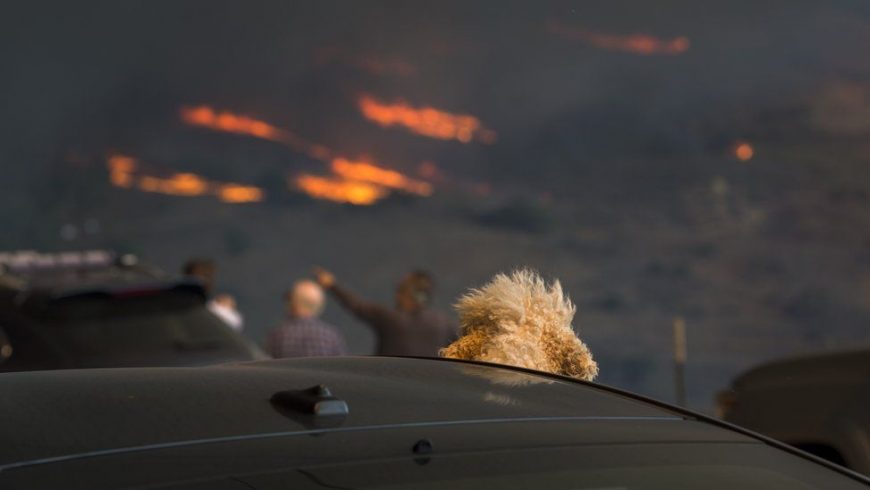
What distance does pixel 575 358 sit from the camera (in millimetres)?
3059

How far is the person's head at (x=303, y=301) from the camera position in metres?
9.69

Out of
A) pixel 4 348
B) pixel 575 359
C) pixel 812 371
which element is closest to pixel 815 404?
pixel 812 371

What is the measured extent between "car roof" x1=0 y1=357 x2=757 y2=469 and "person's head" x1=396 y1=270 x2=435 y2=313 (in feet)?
22.6

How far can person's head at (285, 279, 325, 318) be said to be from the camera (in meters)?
9.69

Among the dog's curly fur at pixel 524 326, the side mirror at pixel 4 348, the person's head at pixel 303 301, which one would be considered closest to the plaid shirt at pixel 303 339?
the person's head at pixel 303 301

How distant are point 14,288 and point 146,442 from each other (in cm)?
584

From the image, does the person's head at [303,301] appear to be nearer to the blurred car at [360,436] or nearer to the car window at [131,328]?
the car window at [131,328]

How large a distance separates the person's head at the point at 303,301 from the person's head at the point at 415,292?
0.52 metres

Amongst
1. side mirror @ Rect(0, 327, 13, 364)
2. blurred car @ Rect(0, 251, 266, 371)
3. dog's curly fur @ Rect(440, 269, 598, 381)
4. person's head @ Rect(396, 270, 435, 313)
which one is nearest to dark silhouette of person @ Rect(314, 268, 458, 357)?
person's head @ Rect(396, 270, 435, 313)

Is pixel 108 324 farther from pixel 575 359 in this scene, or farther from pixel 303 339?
pixel 575 359

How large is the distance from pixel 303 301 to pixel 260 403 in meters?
7.59

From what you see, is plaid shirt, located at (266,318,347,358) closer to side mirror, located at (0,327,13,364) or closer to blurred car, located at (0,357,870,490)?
side mirror, located at (0,327,13,364)

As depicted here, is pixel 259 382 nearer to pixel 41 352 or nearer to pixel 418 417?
pixel 418 417

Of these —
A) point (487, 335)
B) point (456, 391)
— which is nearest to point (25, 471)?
point (456, 391)
